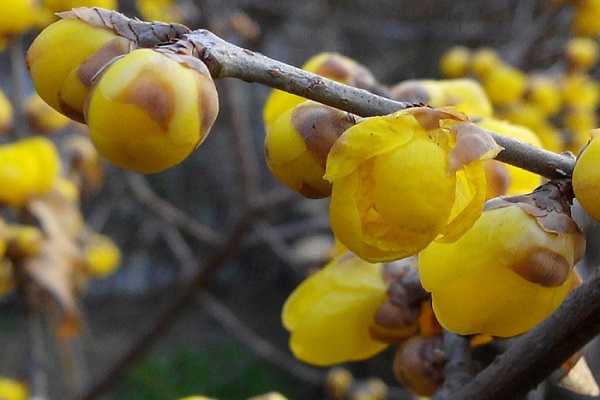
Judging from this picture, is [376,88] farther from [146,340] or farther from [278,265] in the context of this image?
[278,265]

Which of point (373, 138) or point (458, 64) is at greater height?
point (373, 138)

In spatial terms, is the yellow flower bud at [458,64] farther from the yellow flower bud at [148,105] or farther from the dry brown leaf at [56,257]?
the yellow flower bud at [148,105]

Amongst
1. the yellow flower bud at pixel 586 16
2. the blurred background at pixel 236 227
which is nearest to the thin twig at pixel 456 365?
the blurred background at pixel 236 227

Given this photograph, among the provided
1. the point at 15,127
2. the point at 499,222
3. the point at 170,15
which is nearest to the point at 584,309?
the point at 499,222

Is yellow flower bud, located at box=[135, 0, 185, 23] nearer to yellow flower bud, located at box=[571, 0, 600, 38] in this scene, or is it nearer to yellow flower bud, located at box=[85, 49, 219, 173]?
yellow flower bud, located at box=[571, 0, 600, 38]

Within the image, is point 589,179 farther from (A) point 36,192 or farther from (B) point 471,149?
(A) point 36,192

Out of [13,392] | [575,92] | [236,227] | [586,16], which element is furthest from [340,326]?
[575,92]
